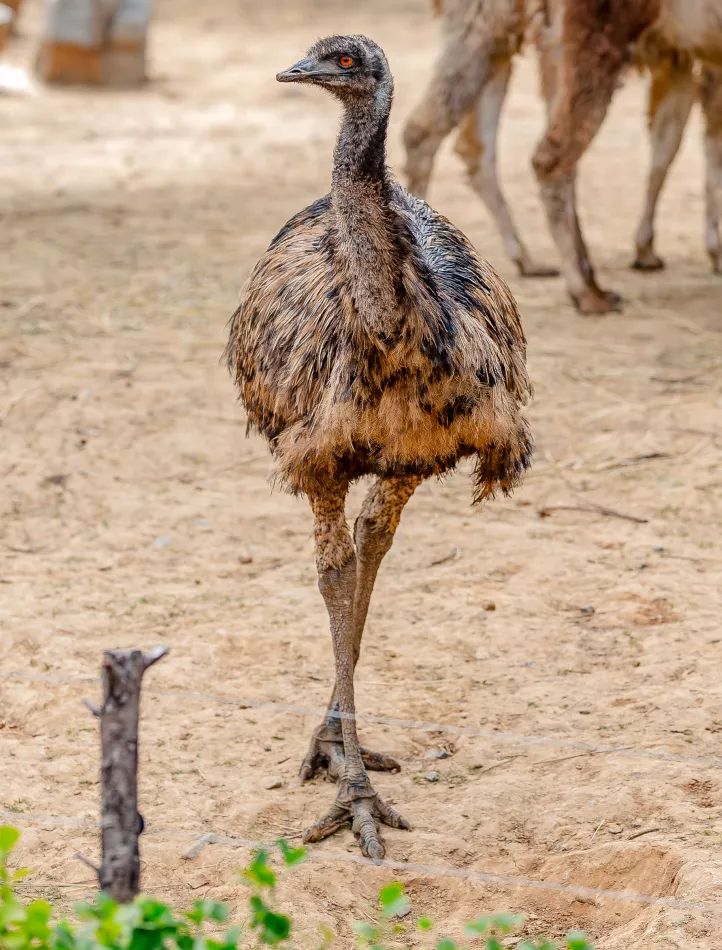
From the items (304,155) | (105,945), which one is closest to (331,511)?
(105,945)

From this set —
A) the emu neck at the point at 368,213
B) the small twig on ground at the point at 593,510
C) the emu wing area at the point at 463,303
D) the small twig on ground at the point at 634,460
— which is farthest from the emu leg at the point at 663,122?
the emu neck at the point at 368,213

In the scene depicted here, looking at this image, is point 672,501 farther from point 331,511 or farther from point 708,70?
point 708,70

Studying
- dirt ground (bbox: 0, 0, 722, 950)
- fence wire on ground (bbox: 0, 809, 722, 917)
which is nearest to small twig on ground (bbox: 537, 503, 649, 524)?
dirt ground (bbox: 0, 0, 722, 950)

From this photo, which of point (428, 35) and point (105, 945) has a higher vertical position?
point (428, 35)

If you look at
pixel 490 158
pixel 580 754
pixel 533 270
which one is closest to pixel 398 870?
pixel 580 754

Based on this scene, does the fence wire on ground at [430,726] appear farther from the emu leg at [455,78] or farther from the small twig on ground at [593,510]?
the emu leg at [455,78]

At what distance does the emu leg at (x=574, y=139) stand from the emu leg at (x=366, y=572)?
13.4ft

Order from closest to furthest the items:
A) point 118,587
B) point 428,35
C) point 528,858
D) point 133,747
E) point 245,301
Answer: point 133,747 < point 528,858 < point 245,301 < point 118,587 < point 428,35

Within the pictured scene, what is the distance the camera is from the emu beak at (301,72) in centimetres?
326

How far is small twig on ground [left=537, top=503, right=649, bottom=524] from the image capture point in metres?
5.48

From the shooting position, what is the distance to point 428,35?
15.8 metres

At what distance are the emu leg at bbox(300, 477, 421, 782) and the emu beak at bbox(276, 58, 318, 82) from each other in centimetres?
107

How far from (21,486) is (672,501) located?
2609mm

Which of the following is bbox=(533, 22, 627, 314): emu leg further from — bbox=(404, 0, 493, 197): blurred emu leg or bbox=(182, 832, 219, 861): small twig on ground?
bbox=(182, 832, 219, 861): small twig on ground
